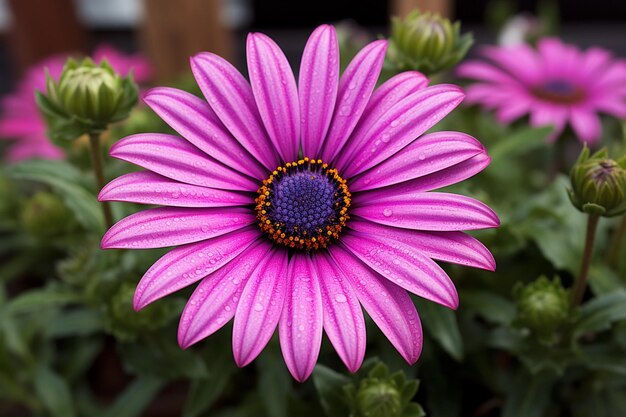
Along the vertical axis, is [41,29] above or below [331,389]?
above

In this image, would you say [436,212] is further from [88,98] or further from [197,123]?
[88,98]

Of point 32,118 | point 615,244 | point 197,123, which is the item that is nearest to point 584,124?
point 615,244

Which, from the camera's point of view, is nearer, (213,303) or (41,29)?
(213,303)

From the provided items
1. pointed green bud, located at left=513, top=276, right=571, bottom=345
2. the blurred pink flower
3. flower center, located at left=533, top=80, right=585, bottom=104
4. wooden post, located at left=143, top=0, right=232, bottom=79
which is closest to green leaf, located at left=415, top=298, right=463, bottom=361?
pointed green bud, located at left=513, top=276, right=571, bottom=345

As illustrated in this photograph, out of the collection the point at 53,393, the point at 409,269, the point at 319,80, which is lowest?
the point at 53,393

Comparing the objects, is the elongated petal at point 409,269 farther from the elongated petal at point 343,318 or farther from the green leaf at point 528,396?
the green leaf at point 528,396

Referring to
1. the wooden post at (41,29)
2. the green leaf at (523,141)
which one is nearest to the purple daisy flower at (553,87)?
the green leaf at (523,141)

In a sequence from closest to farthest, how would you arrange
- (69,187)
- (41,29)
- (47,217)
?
(69,187)
(47,217)
(41,29)

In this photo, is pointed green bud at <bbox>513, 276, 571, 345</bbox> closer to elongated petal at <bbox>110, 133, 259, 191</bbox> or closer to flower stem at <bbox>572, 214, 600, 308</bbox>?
flower stem at <bbox>572, 214, 600, 308</bbox>
